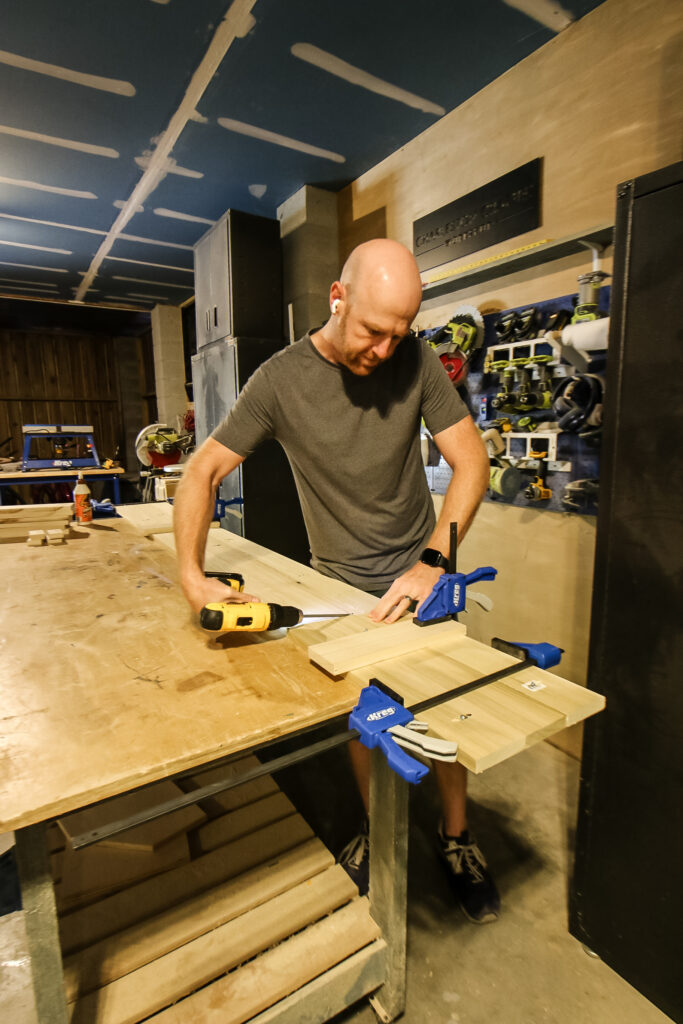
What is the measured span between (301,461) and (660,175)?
105cm

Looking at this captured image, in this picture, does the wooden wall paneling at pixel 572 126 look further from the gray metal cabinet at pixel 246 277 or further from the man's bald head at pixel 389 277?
the gray metal cabinet at pixel 246 277

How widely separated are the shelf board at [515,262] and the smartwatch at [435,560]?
1299 mm

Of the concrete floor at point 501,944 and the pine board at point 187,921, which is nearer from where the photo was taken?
the pine board at point 187,921

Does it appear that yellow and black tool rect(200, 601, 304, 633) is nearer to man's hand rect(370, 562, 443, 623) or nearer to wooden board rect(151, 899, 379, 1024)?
man's hand rect(370, 562, 443, 623)

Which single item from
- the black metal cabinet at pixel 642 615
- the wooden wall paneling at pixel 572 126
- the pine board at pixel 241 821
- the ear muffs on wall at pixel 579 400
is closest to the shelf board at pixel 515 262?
the wooden wall paneling at pixel 572 126

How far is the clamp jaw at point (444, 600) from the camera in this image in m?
0.99

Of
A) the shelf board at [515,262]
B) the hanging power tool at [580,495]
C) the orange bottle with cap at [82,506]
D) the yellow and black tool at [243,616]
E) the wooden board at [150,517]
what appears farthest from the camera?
the orange bottle with cap at [82,506]

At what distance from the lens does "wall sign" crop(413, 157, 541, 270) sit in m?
1.99

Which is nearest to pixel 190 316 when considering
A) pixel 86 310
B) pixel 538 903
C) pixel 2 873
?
pixel 86 310

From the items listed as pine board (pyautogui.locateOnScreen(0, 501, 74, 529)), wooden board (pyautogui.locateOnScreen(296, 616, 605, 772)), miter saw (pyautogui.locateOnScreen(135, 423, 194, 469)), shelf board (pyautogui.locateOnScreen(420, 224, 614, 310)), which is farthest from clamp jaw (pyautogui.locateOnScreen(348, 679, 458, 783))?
miter saw (pyautogui.locateOnScreen(135, 423, 194, 469))

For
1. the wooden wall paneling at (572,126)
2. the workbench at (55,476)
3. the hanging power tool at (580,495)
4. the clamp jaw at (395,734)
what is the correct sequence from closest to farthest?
the clamp jaw at (395,734)
the wooden wall paneling at (572,126)
the hanging power tool at (580,495)
the workbench at (55,476)

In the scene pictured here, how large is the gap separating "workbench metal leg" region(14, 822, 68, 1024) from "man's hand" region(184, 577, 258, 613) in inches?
19.1

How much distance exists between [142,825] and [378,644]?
0.77 meters

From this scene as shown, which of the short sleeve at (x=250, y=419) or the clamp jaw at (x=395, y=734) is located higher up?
the short sleeve at (x=250, y=419)
